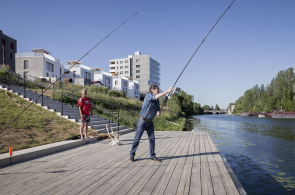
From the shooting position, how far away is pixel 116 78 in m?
52.4

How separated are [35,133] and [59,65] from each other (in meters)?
33.0

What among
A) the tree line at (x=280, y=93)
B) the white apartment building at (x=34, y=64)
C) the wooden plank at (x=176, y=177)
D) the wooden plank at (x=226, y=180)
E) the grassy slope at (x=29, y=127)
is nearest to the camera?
the wooden plank at (x=226, y=180)

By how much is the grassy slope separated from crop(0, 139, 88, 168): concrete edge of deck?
0.51 metres

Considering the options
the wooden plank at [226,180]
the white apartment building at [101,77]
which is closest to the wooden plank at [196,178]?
the wooden plank at [226,180]

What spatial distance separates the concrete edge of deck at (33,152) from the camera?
4.46m

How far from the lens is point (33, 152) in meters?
5.07

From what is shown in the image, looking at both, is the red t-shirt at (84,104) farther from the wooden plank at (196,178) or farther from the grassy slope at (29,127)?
the wooden plank at (196,178)

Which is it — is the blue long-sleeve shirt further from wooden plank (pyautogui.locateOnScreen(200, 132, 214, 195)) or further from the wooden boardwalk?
wooden plank (pyautogui.locateOnScreen(200, 132, 214, 195))

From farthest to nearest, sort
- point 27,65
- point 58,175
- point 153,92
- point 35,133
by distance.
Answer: point 27,65, point 35,133, point 153,92, point 58,175

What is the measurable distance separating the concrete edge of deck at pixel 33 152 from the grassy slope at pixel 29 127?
0.51m

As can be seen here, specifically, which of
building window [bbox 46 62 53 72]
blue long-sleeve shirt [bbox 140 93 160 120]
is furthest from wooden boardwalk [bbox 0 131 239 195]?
building window [bbox 46 62 53 72]

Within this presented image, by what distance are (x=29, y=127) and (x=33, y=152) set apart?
2629mm

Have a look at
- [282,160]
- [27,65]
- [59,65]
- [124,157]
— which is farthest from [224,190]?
[59,65]

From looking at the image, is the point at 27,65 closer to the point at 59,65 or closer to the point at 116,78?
the point at 59,65
